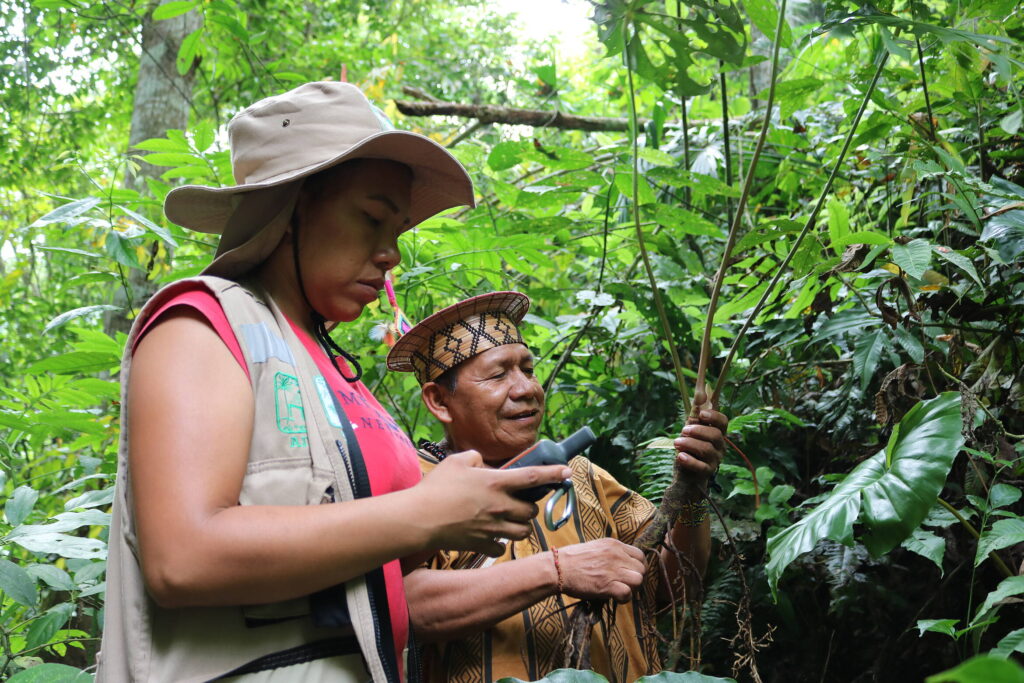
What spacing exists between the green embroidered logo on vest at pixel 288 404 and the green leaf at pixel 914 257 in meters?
1.46

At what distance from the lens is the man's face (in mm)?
2117

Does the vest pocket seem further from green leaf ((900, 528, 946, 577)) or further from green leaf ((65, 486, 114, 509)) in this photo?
green leaf ((900, 528, 946, 577))

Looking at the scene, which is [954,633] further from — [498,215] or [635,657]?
[498,215]

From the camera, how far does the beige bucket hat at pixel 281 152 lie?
4.27 feet

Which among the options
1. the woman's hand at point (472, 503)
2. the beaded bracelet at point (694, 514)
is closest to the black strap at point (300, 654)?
the woman's hand at point (472, 503)

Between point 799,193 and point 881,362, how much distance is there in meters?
1.40

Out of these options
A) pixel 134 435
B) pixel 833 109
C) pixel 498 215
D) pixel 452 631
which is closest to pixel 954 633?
pixel 452 631

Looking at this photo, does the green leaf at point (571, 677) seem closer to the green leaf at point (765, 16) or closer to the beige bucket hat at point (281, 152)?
the beige bucket hat at point (281, 152)

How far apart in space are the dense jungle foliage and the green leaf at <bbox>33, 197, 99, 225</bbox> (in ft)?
0.06

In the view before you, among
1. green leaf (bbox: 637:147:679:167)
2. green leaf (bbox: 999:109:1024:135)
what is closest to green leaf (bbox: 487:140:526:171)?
green leaf (bbox: 637:147:679:167)

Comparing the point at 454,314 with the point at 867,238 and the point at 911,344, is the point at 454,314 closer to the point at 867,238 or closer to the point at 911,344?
the point at 867,238

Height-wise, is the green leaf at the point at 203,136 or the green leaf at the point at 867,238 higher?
the green leaf at the point at 203,136

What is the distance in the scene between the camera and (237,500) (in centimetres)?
106

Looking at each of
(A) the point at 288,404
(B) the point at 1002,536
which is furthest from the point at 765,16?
(A) the point at 288,404
